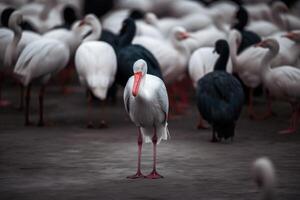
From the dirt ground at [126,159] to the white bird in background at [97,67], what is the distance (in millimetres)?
671

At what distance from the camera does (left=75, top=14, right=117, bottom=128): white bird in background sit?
12680 mm

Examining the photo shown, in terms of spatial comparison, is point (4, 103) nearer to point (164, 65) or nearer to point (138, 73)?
point (164, 65)

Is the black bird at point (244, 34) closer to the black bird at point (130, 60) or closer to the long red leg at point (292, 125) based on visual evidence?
the black bird at point (130, 60)

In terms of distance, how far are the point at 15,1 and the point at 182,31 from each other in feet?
42.5

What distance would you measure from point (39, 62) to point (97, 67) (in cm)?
95

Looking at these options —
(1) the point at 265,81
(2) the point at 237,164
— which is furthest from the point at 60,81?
(2) the point at 237,164

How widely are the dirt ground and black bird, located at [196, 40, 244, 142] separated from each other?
0.81ft

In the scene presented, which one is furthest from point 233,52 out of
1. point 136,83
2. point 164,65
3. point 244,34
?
point 136,83

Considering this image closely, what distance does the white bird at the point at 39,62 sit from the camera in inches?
516

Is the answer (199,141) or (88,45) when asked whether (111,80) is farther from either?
(199,141)

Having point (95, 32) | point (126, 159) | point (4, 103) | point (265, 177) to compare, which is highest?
point (95, 32)

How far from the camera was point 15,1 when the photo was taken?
2720 cm

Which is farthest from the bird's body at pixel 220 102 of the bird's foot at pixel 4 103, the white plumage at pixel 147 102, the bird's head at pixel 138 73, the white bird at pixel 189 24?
the white bird at pixel 189 24

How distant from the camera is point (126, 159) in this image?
1052 cm
